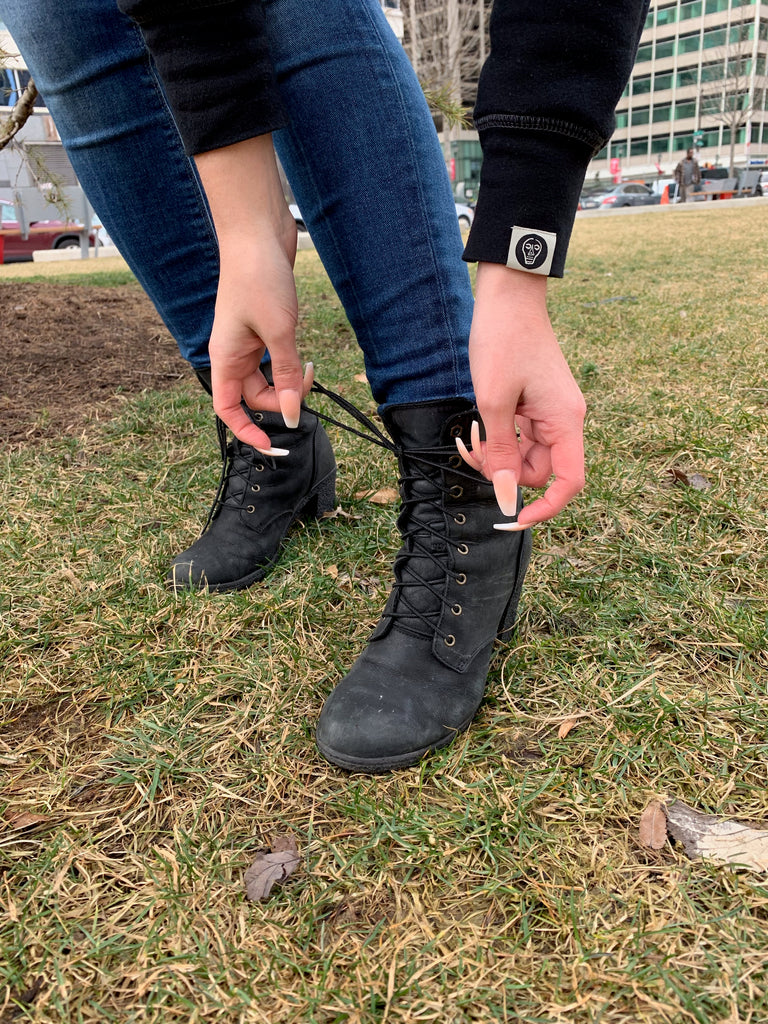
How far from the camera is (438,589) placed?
1.26 m

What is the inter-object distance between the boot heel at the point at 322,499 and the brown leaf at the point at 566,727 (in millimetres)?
A: 909

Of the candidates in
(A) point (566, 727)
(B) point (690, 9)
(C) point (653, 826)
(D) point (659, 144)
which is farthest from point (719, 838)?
(B) point (690, 9)

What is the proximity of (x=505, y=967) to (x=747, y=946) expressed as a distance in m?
0.26

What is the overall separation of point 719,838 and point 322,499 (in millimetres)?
1205

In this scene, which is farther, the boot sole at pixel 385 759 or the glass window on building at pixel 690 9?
the glass window on building at pixel 690 9

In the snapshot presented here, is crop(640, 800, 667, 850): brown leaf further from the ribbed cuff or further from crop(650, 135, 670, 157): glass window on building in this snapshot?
crop(650, 135, 670, 157): glass window on building

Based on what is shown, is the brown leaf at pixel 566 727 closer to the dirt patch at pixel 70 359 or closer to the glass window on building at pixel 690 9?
the dirt patch at pixel 70 359

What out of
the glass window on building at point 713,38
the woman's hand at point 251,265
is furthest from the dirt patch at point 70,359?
the glass window on building at point 713,38

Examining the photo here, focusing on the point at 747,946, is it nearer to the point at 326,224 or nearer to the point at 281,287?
the point at 281,287

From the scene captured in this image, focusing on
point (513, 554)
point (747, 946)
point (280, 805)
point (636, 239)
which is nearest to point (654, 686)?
point (513, 554)

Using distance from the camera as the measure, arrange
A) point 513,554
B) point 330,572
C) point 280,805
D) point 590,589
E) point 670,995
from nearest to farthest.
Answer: point 670,995 < point 280,805 < point 513,554 < point 590,589 < point 330,572

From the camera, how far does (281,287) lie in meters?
0.96

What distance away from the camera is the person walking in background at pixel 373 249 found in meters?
0.82

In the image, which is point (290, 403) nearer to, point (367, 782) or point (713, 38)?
point (367, 782)
